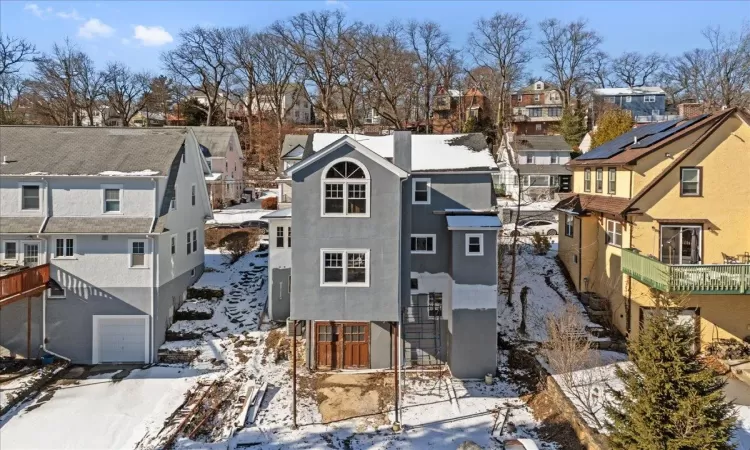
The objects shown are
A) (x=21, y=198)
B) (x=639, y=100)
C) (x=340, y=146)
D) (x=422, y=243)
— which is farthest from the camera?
(x=639, y=100)

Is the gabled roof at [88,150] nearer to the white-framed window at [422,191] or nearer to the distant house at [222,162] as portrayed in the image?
the white-framed window at [422,191]

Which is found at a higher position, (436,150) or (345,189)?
(436,150)

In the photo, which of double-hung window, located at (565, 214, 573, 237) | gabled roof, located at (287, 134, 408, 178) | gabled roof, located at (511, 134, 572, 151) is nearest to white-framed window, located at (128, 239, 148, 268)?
gabled roof, located at (287, 134, 408, 178)

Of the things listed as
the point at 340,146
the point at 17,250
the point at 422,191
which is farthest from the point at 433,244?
the point at 17,250

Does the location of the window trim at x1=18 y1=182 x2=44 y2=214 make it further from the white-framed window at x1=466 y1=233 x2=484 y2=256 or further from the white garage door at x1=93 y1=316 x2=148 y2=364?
the white-framed window at x1=466 y1=233 x2=484 y2=256

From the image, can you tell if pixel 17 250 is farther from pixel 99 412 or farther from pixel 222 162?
pixel 222 162

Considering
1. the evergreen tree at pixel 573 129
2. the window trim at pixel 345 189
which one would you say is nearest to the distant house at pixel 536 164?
the evergreen tree at pixel 573 129
